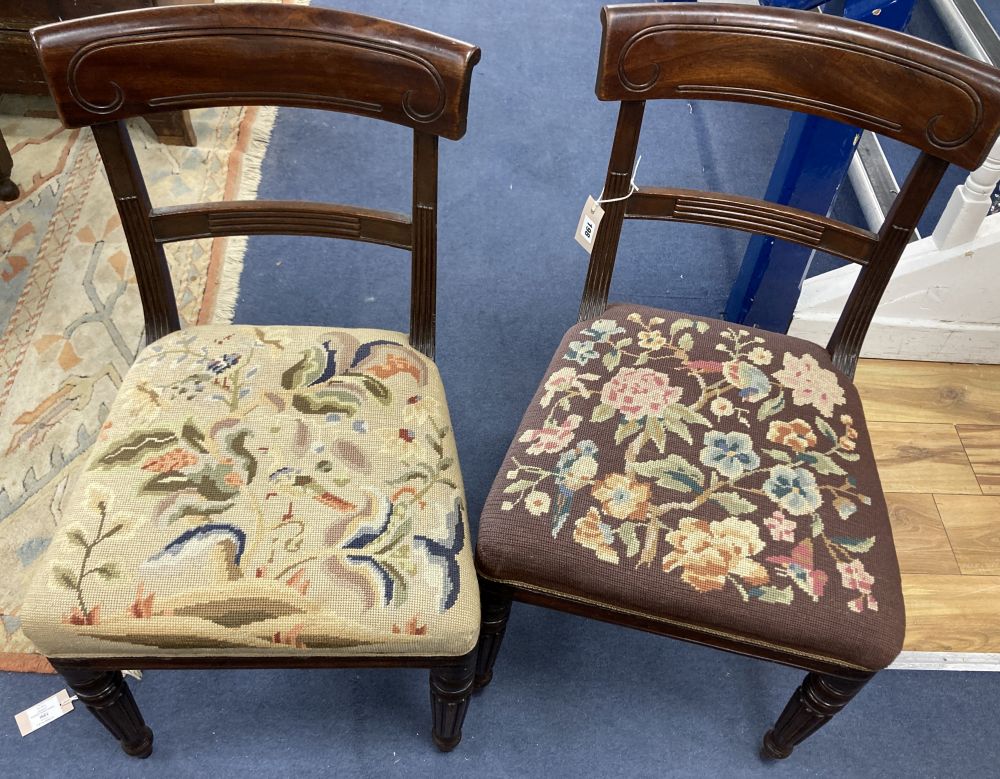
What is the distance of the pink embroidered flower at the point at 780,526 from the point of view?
935mm

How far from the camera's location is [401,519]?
0.93 m

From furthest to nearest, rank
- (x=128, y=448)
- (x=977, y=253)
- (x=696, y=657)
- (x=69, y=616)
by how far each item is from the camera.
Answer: (x=977, y=253) → (x=696, y=657) → (x=128, y=448) → (x=69, y=616)

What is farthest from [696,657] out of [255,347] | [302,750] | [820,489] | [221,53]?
[221,53]

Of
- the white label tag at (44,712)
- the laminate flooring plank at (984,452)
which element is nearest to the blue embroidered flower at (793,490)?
the laminate flooring plank at (984,452)

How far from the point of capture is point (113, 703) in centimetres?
102

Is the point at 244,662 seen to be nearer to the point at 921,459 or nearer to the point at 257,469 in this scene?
the point at 257,469

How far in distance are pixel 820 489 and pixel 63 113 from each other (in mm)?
918

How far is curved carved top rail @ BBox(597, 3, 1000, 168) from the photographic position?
2.99ft

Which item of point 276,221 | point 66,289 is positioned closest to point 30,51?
point 66,289

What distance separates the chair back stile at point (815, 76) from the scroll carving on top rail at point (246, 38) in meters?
0.20

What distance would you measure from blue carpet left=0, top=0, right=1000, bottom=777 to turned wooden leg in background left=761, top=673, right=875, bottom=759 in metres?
0.05

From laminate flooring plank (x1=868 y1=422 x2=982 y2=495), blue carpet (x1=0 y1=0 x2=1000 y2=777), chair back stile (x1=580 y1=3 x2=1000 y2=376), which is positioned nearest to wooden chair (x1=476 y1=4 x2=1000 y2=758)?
chair back stile (x1=580 y1=3 x2=1000 y2=376)

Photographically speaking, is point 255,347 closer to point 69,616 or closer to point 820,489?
point 69,616

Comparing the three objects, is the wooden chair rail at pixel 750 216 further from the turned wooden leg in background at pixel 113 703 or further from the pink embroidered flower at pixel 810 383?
the turned wooden leg in background at pixel 113 703
